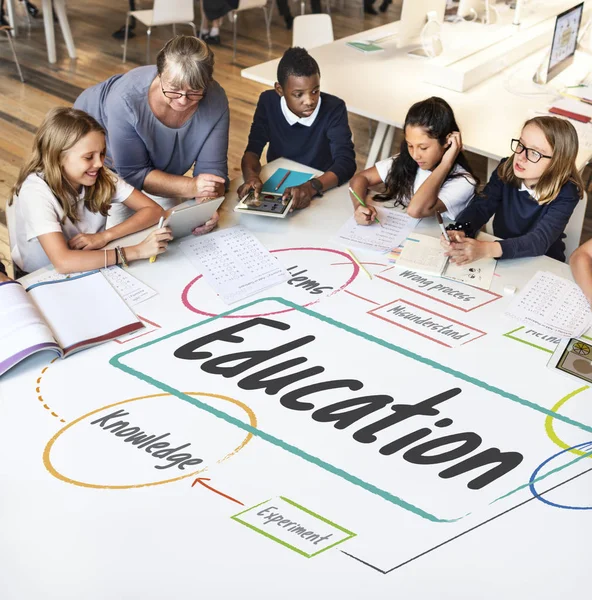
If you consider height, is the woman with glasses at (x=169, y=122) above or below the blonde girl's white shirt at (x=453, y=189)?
above

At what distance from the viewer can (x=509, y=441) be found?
1.77 metres

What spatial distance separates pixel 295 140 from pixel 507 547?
6.87 ft

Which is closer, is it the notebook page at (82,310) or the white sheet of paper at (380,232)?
the notebook page at (82,310)

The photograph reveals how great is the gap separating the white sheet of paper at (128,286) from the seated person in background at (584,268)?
1276 mm

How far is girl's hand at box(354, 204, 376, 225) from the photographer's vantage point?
259 centimetres

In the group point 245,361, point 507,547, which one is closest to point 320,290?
point 245,361

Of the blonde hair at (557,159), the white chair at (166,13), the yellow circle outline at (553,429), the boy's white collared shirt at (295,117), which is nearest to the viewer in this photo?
the yellow circle outline at (553,429)

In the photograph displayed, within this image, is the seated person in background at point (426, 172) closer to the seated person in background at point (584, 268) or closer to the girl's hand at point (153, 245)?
the seated person in background at point (584, 268)

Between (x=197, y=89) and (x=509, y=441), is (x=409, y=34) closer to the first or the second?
(x=197, y=89)

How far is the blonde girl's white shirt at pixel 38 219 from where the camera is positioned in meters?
2.33

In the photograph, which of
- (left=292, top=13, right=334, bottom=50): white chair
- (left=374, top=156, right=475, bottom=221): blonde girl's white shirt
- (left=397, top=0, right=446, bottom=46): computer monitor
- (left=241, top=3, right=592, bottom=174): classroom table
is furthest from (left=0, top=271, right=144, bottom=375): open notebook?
(left=292, top=13, right=334, bottom=50): white chair

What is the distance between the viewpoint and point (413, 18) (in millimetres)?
4344

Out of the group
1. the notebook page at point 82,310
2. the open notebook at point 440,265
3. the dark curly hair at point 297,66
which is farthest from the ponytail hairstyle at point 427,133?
the notebook page at point 82,310

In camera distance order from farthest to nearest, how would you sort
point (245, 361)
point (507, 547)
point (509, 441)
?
point (245, 361) → point (509, 441) → point (507, 547)
